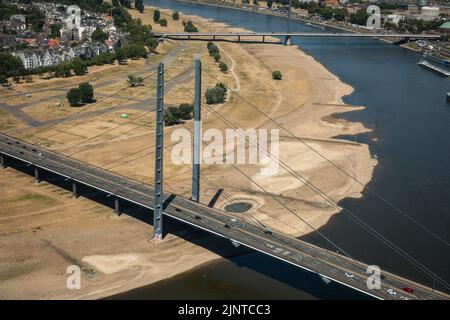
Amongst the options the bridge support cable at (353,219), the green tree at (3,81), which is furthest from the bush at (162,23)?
the bridge support cable at (353,219)

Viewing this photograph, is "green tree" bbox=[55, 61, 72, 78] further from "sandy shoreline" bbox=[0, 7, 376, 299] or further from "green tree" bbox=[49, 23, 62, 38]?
"green tree" bbox=[49, 23, 62, 38]

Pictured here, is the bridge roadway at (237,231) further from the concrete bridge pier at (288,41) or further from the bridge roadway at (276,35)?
the concrete bridge pier at (288,41)

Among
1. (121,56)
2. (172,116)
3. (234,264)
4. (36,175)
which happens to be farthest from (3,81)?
(234,264)

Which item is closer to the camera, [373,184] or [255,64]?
[373,184]

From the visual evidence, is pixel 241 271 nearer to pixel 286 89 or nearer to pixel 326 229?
pixel 326 229

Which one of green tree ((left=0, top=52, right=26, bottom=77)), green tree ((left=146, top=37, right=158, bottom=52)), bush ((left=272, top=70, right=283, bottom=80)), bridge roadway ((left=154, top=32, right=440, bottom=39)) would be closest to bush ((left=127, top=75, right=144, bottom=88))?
green tree ((left=0, top=52, right=26, bottom=77))
